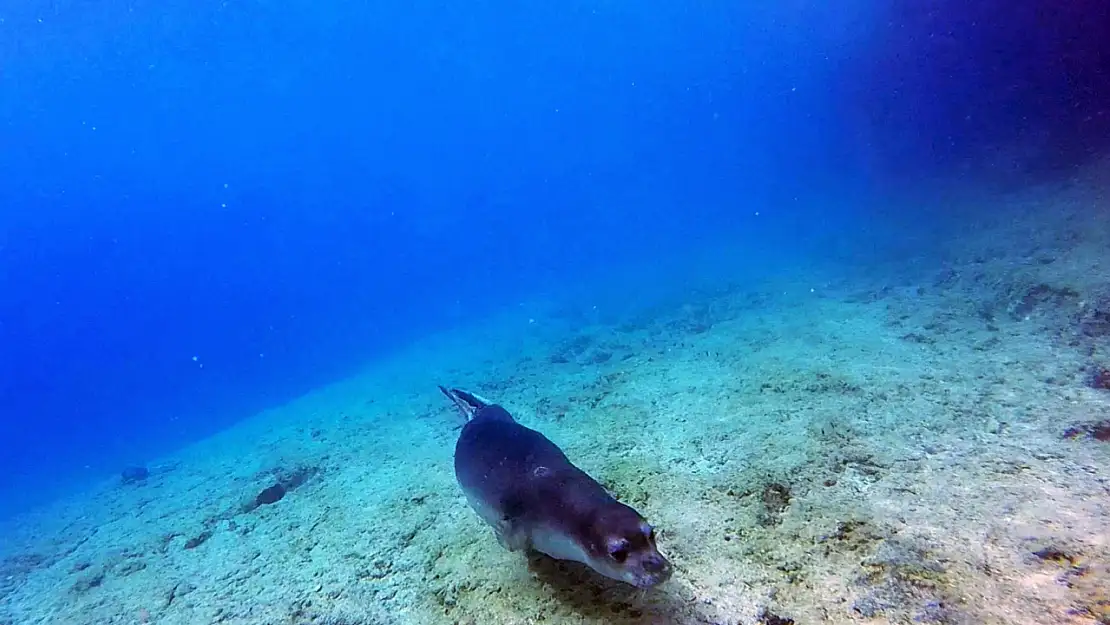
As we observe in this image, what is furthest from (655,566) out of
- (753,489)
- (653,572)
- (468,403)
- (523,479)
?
(468,403)

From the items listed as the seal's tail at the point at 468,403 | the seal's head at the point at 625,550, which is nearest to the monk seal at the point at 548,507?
the seal's head at the point at 625,550

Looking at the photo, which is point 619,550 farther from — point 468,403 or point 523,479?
point 468,403

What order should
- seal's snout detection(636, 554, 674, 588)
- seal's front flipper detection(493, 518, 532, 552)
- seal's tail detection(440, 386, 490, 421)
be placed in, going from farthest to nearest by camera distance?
seal's tail detection(440, 386, 490, 421), seal's front flipper detection(493, 518, 532, 552), seal's snout detection(636, 554, 674, 588)

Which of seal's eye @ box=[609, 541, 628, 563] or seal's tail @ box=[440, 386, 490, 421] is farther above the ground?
seal's tail @ box=[440, 386, 490, 421]

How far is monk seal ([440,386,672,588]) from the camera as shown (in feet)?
7.46

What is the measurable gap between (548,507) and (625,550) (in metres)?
0.55

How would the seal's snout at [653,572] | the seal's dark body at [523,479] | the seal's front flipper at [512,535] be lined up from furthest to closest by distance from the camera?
the seal's front flipper at [512,535] → the seal's dark body at [523,479] → the seal's snout at [653,572]

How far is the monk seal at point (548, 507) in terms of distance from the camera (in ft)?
7.46

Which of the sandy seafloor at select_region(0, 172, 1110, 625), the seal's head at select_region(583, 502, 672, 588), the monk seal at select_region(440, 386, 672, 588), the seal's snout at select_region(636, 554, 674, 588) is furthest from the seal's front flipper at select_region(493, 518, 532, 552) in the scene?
the seal's snout at select_region(636, 554, 674, 588)

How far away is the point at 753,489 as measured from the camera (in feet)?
11.9

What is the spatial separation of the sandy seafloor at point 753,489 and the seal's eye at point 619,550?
604mm

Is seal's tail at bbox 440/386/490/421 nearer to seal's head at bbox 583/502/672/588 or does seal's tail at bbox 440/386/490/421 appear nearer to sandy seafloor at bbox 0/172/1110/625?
sandy seafloor at bbox 0/172/1110/625

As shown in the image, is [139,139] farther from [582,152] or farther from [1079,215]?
[1079,215]

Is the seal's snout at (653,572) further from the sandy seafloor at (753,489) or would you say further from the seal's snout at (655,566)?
the sandy seafloor at (753,489)
